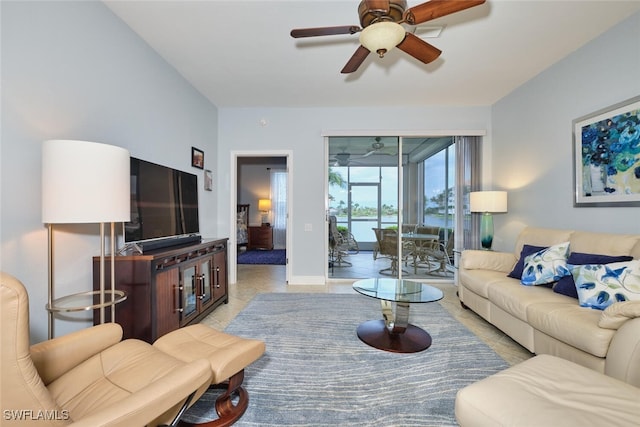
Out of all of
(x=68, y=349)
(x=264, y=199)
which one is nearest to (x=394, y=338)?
(x=68, y=349)

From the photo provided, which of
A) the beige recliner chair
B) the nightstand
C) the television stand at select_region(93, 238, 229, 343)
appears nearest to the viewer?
the beige recliner chair

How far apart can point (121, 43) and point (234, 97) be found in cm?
167

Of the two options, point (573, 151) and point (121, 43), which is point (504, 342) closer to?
point (573, 151)

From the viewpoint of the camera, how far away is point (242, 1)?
2.06m

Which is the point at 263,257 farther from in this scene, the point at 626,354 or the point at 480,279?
the point at 626,354

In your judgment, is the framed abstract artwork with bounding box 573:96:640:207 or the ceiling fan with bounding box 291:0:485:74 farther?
the framed abstract artwork with bounding box 573:96:640:207

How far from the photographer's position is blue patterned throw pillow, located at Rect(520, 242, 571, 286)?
231cm

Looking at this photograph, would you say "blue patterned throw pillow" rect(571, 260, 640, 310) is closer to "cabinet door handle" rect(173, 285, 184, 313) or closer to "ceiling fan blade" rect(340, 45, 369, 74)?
"ceiling fan blade" rect(340, 45, 369, 74)

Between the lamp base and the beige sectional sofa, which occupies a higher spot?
the lamp base

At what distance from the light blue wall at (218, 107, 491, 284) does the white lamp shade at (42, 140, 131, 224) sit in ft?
9.35

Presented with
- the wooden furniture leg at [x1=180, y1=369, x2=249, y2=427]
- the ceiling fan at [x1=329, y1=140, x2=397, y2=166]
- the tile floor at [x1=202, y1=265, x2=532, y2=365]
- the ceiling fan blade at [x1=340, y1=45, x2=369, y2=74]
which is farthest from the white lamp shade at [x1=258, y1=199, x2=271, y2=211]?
the wooden furniture leg at [x1=180, y1=369, x2=249, y2=427]

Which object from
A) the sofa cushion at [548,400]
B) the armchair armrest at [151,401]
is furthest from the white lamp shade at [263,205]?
the sofa cushion at [548,400]

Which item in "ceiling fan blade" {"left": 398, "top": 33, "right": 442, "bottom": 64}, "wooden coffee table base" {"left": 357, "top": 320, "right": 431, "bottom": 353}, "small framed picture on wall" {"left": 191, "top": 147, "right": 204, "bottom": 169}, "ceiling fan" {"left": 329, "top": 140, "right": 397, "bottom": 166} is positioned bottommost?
"wooden coffee table base" {"left": 357, "top": 320, "right": 431, "bottom": 353}

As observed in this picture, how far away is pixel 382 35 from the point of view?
5.55ft
